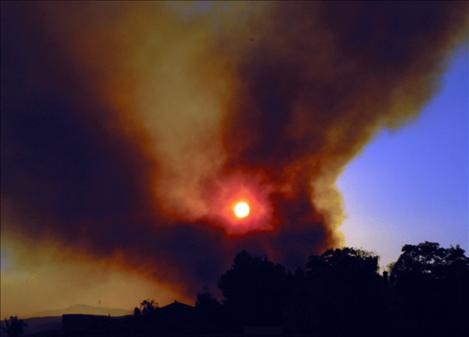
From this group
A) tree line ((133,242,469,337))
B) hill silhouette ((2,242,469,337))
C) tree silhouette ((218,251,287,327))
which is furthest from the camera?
tree silhouette ((218,251,287,327))

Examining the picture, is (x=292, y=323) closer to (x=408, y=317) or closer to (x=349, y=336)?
(x=349, y=336)

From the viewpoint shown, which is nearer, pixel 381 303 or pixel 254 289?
pixel 381 303

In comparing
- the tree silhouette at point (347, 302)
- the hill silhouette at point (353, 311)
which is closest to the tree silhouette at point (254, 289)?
the hill silhouette at point (353, 311)

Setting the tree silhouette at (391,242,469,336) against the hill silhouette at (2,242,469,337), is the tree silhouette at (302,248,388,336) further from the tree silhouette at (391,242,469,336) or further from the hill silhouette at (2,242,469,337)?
the tree silhouette at (391,242,469,336)

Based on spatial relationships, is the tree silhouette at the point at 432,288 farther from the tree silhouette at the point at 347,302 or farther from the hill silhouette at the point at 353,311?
the tree silhouette at the point at 347,302

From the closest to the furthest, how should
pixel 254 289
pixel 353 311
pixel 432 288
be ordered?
pixel 353 311 → pixel 432 288 → pixel 254 289

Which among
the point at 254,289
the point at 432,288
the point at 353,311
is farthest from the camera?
the point at 254,289

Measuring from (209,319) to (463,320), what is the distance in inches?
1344

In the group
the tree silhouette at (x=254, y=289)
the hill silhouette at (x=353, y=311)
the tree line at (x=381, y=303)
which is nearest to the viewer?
the hill silhouette at (x=353, y=311)

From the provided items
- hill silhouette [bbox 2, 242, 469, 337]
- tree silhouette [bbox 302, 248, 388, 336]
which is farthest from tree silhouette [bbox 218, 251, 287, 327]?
tree silhouette [bbox 302, 248, 388, 336]

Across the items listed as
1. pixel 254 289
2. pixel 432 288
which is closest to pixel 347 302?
pixel 432 288

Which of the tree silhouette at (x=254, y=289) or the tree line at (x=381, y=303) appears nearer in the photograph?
the tree line at (x=381, y=303)

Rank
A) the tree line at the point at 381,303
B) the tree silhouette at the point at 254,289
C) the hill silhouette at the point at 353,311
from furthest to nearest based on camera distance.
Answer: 1. the tree silhouette at the point at 254,289
2. the tree line at the point at 381,303
3. the hill silhouette at the point at 353,311

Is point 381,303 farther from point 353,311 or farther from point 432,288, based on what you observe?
point 432,288
